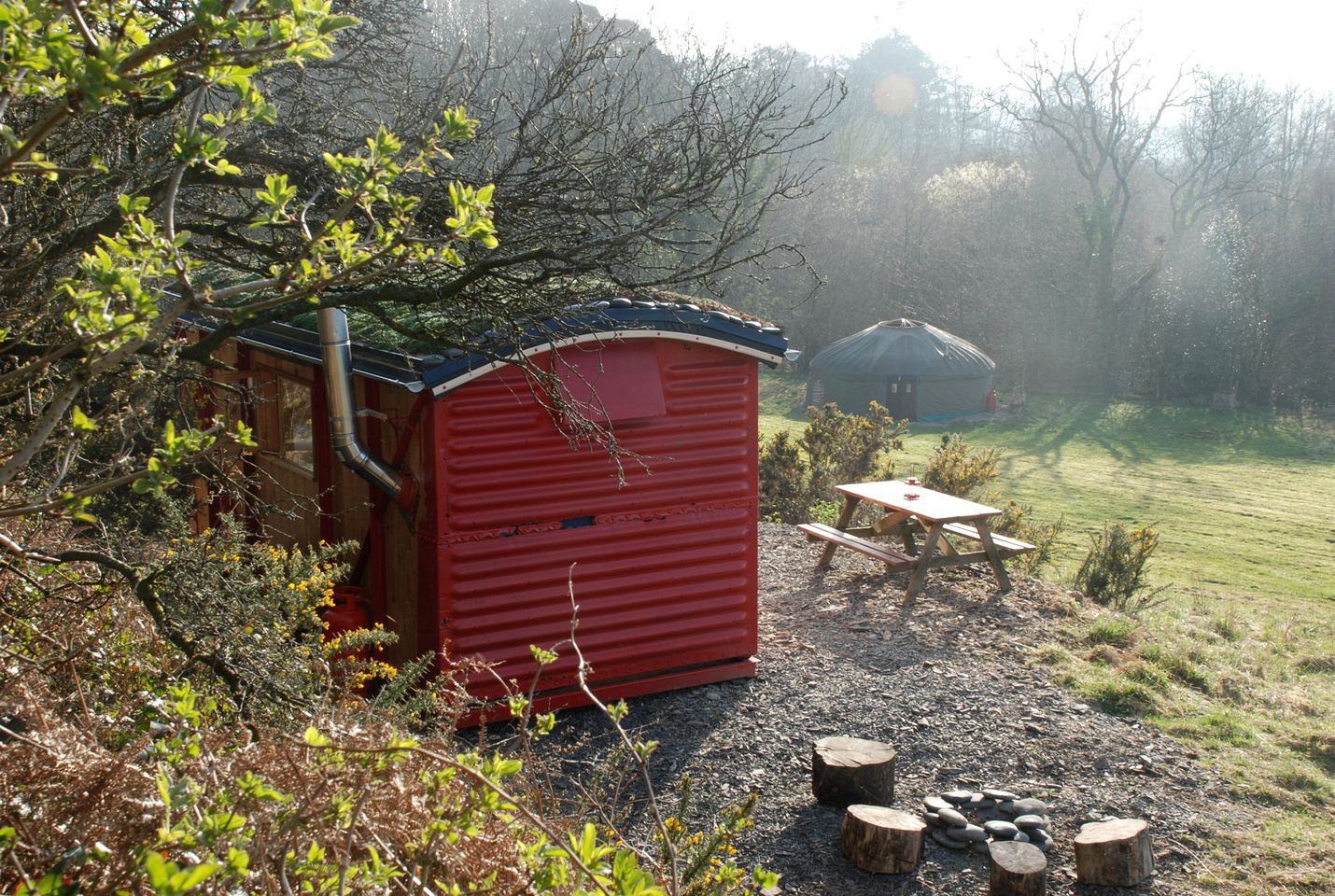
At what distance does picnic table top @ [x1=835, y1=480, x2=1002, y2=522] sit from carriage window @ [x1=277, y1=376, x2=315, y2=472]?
5116 mm

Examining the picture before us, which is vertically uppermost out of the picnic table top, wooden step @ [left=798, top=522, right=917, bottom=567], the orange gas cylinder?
the picnic table top

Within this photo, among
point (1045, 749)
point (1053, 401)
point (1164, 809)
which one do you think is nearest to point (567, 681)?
point (1045, 749)

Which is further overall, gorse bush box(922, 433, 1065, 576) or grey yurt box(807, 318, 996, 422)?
grey yurt box(807, 318, 996, 422)

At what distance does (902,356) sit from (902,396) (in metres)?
0.96

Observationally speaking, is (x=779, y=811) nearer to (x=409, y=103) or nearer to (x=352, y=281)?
(x=352, y=281)

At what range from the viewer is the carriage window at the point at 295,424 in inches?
327

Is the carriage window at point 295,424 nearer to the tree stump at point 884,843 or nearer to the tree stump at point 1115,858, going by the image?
the tree stump at point 884,843

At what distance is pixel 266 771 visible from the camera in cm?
258

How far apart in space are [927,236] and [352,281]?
35.4 m

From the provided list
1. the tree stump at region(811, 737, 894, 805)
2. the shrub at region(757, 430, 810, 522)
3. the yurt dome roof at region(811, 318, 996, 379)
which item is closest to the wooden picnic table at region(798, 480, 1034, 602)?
the shrub at region(757, 430, 810, 522)

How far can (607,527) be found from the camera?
23.2ft

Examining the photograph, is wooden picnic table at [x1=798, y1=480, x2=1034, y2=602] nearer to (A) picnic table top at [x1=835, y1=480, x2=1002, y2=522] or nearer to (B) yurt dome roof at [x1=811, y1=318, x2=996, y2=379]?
(A) picnic table top at [x1=835, y1=480, x2=1002, y2=522]

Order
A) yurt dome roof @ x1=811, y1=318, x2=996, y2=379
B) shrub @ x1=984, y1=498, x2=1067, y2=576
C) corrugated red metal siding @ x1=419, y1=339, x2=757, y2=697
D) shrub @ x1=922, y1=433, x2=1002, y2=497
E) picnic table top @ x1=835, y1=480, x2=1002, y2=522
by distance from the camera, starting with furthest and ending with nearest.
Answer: yurt dome roof @ x1=811, y1=318, x2=996, y2=379 < shrub @ x1=922, y1=433, x2=1002, y2=497 < shrub @ x1=984, y1=498, x2=1067, y2=576 < picnic table top @ x1=835, y1=480, x2=1002, y2=522 < corrugated red metal siding @ x1=419, y1=339, x2=757, y2=697

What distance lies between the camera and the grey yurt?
26109mm
